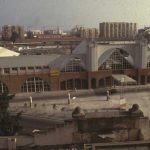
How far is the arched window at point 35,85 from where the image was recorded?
39.0 m

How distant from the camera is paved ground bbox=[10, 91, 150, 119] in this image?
25.5 m

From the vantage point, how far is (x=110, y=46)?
4109 centimetres

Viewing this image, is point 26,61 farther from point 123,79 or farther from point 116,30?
point 116,30

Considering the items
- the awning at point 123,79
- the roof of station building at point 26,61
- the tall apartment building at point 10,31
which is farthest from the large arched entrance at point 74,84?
the tall apartment building at point 10,31

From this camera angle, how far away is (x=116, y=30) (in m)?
121

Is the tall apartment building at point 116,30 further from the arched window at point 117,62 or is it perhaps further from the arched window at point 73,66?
the arched window at point 73,66

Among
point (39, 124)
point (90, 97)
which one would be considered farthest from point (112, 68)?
point (39, 124)

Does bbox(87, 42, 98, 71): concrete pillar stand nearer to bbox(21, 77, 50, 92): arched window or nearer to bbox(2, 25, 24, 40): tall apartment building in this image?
bbox(21, 77, 50, 92): arched window

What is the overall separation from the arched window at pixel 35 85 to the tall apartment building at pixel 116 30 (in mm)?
78683

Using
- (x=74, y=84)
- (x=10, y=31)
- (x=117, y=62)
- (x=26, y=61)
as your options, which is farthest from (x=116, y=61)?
(x=10, y=31)

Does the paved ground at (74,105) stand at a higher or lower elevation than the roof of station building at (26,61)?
lower

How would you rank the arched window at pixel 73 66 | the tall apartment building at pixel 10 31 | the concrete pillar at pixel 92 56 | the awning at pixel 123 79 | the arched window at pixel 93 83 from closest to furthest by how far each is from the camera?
the awning at pixel 123 79, the concrete pillar at pixel 92 56, the arched window at pixel 73 66, the arched window at pixel 93 83, the tall apartment building at pixel 10 31

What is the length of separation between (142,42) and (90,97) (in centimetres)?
1264

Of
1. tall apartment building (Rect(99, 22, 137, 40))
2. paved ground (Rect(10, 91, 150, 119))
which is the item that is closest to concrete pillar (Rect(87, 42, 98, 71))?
paved ground (Rect(10, 91, 150, 119))
